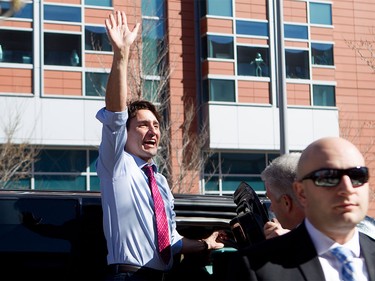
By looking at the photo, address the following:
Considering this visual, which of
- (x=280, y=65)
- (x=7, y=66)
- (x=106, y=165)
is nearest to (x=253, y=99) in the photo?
(x=7, y=66)

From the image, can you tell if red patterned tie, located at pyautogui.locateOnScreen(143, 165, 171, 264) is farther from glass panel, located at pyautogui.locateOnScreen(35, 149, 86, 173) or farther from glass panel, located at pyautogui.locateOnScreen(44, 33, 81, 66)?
glass panel, located at pyautogui.locateOnScreen(44, 33, 81, 66)

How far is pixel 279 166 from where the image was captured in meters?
3.69

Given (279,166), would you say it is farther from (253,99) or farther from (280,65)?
(253,99)

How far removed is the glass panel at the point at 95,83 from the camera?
23.4 m

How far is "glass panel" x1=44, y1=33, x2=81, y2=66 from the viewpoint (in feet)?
76.3

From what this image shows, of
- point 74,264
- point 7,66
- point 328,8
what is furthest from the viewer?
point 328,8

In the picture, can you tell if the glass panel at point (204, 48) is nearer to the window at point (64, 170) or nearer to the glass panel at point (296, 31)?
the glass panel at point (296, 31)

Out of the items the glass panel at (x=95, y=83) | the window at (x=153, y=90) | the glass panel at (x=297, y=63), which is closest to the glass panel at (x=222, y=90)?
the glass panel at (x=297, y=63)

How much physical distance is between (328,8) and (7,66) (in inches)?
422

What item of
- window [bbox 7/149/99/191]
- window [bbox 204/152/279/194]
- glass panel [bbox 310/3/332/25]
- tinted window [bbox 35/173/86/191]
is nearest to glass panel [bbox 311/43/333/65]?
glass panel [bbox 310/3/332/25]

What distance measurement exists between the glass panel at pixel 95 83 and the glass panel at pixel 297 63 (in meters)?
6.05

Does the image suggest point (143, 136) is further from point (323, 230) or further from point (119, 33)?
point (323, 230)

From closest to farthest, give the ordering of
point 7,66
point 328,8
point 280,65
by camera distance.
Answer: point 280,65, point 7,66, point 328,8

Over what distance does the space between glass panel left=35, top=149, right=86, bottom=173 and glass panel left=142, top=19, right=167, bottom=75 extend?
3.29m
